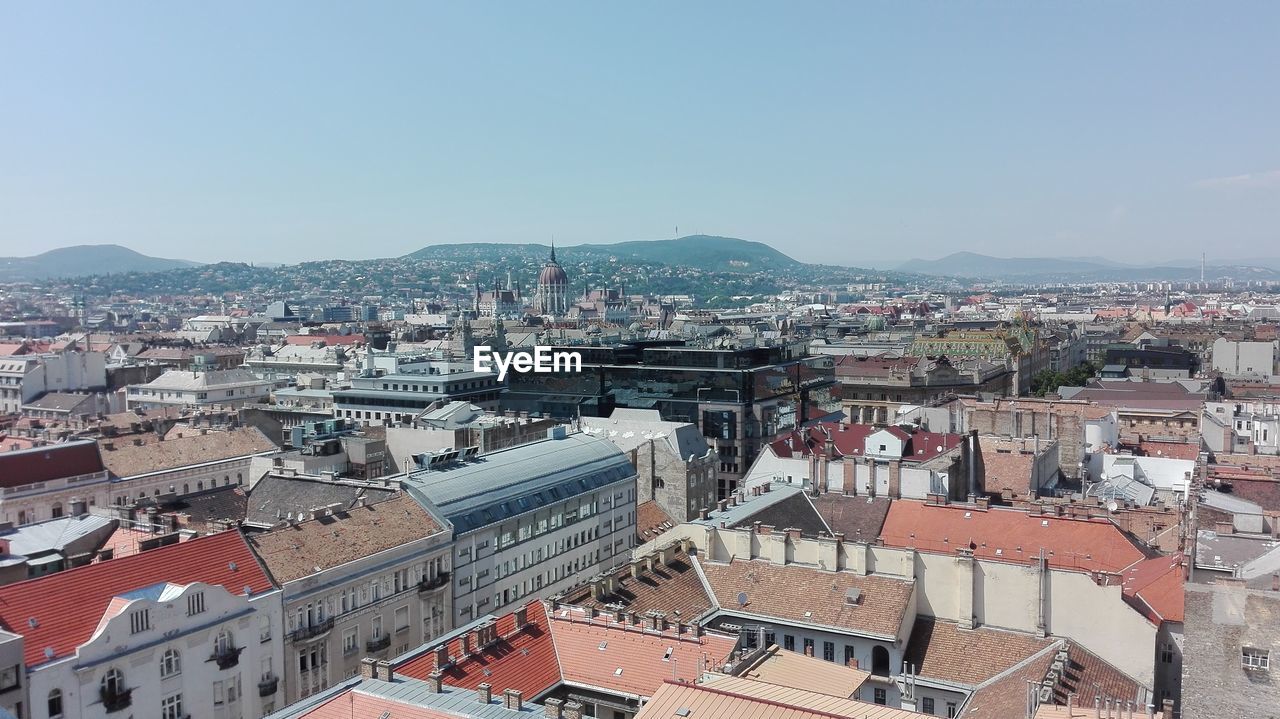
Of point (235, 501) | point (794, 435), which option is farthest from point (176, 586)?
point (794, 435)

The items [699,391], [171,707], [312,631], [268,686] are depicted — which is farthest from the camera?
[699,391]

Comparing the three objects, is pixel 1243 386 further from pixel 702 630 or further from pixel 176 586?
pixel 176 586

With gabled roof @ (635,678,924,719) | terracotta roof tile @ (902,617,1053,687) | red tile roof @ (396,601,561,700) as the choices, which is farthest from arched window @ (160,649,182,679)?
terracotta roof tile @ (902,617,1053,687)

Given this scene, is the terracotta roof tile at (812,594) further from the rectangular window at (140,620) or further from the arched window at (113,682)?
the arched window at (113,682)

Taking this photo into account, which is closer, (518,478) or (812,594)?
(812,594)

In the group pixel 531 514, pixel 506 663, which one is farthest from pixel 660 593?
pixel 531 514

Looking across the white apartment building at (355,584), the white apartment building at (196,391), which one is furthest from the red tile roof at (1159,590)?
the white apartment building at (196,391)

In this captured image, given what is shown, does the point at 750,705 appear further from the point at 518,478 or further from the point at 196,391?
the point at 196,391
